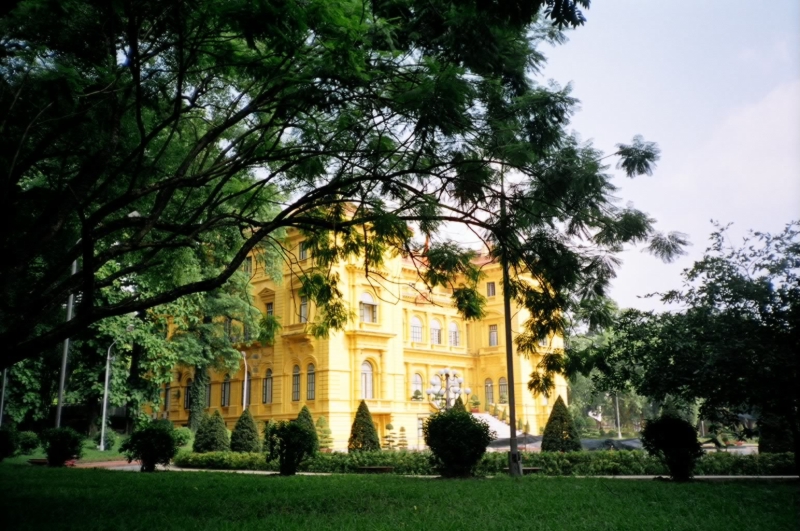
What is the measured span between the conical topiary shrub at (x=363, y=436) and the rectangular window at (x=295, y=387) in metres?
11.9

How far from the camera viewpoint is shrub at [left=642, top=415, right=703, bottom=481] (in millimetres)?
12859

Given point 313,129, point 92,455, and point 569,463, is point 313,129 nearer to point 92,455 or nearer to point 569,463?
point 569,463

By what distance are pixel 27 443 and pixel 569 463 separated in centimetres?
1891

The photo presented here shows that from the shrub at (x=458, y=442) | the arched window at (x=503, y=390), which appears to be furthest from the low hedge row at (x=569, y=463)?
the arched window at (x=503, y=390)

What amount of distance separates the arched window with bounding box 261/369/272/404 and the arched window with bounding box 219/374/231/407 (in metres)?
3.21

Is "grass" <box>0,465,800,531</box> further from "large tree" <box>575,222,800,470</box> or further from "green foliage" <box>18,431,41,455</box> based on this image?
"green foliage" <box>18,431,41,455</box>

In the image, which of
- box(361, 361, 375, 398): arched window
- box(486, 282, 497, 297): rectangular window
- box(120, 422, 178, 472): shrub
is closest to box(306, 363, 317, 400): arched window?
box(361, 361, 375, 398): arched window

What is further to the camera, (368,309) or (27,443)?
(368,309)

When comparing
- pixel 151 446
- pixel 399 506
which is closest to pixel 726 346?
pixel 399 506

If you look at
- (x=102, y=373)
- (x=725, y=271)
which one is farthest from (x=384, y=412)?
(x=725, y=271)

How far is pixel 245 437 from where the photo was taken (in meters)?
24.2

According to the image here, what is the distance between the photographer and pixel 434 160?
7887 millimetres

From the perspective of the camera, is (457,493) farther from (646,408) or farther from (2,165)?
(646,408)

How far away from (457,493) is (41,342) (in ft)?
19.3
